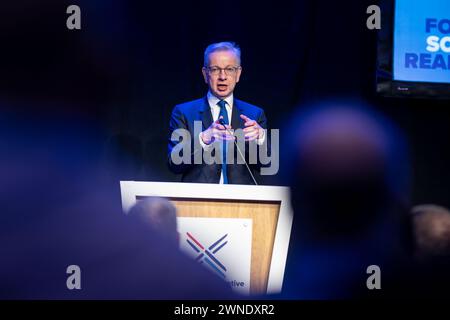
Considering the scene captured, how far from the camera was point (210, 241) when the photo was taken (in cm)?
308

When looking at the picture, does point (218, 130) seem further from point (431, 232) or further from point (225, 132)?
point (431, 232)

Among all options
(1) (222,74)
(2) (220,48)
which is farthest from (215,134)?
(2) (220,48)

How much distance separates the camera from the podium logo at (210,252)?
3078 millimetres

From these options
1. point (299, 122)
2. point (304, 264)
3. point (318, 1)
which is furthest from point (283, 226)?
point (318, 1)

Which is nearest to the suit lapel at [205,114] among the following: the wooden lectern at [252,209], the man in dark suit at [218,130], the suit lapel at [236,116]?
the man in dark suit at [218,130]

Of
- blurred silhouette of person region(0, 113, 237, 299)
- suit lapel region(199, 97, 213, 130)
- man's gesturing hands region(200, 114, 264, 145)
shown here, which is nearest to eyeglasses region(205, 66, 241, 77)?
suit lapel region(199, 97, 213, 130)

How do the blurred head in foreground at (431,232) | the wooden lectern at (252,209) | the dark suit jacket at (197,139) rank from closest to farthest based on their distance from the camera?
1. the wooden lectern at (252,209)
2. the dark suit jacket at (197,139)
3. the blurred head in foreground at (431,232)

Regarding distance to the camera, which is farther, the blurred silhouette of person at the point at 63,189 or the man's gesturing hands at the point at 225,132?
the man's gesturing hands at the point at 225,132

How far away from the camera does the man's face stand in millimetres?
3223

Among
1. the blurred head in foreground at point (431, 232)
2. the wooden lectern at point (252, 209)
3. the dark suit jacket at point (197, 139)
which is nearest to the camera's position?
the wooden lectern at point (252, 209)

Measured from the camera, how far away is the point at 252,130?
10.6 ft

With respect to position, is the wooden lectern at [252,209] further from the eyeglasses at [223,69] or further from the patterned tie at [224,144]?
the eyeglasses at [223,69]

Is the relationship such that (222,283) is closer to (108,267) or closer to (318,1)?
(108,267)

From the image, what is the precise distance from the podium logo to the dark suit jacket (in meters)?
0.30
